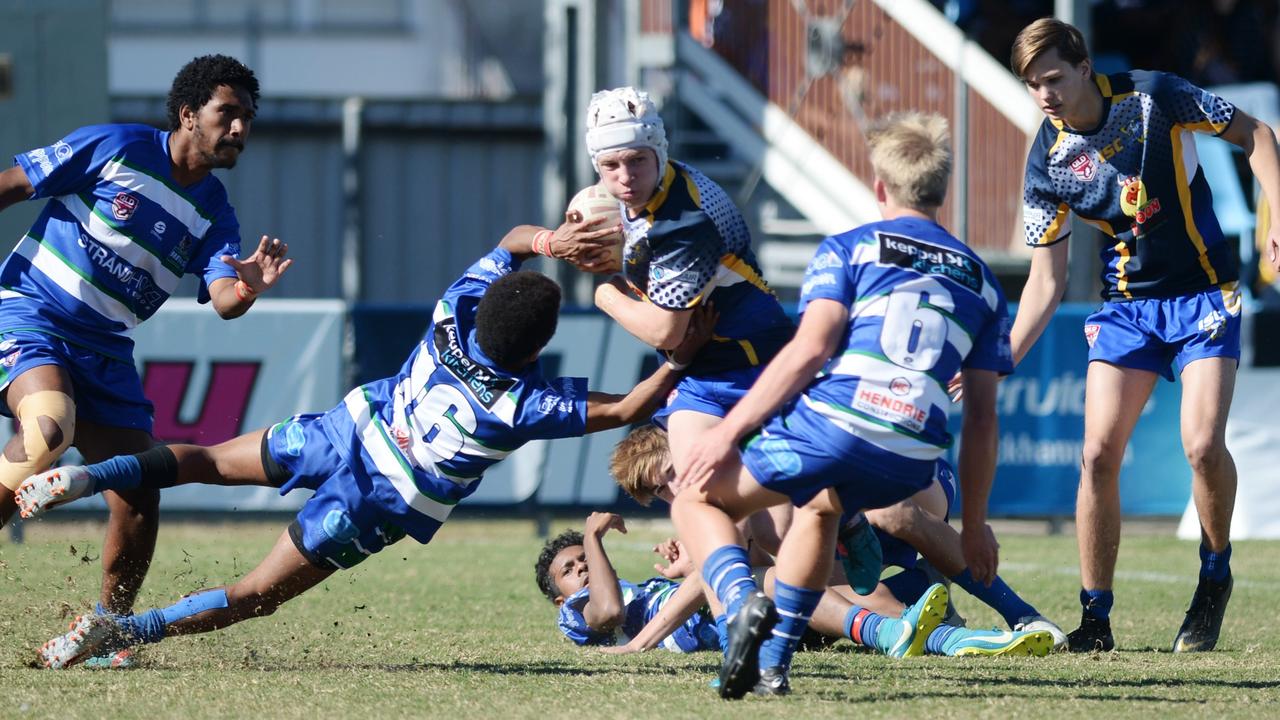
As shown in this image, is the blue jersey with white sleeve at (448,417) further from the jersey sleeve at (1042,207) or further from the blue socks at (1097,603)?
the blue socks at (1097,603)

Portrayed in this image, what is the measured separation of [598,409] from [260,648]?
5.93 ft

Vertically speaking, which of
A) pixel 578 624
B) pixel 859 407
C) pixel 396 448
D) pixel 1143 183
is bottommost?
pixel 578 624

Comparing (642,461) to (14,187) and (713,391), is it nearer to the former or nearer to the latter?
(713,391)

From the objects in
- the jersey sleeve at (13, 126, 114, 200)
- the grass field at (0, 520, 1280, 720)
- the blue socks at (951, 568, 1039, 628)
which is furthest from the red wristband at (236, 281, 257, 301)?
the blue socks at (951, 568, 1039, 628)

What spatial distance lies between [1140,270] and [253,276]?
3.34 m

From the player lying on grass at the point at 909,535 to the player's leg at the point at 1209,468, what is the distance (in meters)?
0.58

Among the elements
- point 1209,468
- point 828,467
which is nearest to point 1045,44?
point 1209,468

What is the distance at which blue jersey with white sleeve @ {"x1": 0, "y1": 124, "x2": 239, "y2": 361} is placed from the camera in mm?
6043

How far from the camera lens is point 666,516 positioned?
40.5 ft

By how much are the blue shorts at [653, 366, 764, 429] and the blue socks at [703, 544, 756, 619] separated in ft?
2.17

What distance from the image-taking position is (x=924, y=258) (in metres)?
4.70

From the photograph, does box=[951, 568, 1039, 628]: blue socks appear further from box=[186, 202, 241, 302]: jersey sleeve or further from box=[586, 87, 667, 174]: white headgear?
box=[186, 202, 241, 302]: jersey sleeve

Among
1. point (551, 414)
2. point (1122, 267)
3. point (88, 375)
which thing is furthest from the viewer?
point (1122, 267)

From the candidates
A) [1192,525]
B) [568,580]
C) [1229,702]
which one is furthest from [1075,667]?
[1192,525]
